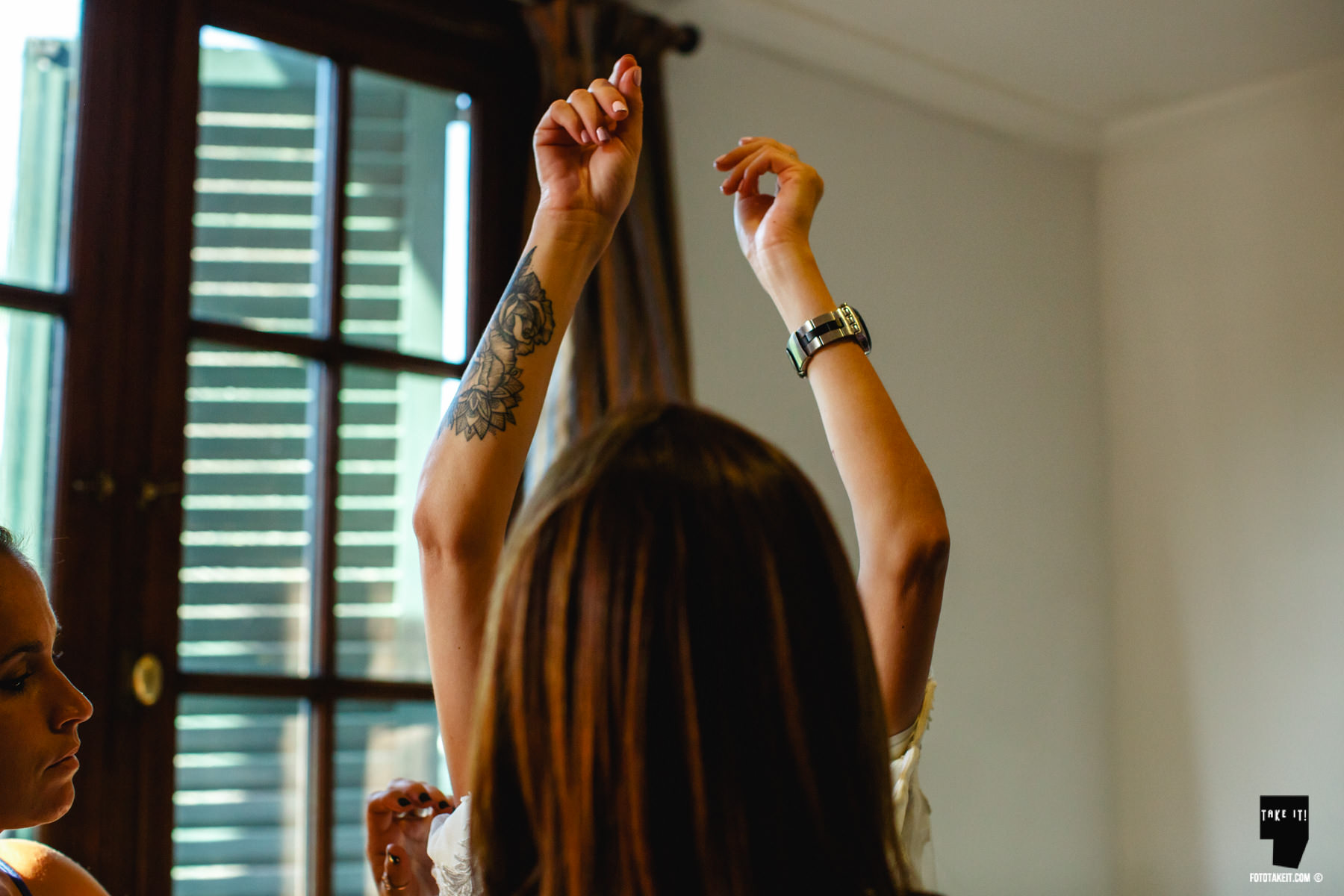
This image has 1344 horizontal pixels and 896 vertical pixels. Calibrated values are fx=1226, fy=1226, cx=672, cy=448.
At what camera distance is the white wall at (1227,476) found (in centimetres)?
310

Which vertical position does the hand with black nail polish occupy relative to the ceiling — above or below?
below

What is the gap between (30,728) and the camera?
105 centimetres

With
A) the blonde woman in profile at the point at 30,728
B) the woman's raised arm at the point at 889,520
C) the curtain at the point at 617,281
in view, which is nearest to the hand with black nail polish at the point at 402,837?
the blonde woman in profile at the point at 30,728

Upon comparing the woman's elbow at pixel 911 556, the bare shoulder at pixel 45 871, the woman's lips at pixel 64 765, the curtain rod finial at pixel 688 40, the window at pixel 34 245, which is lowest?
the bare shoulder at pixel 45 871

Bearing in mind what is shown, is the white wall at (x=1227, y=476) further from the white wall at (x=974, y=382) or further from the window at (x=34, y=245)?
the window at (x=34, y=245)

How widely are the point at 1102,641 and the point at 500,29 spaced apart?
2349mm

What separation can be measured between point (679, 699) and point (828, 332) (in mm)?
530

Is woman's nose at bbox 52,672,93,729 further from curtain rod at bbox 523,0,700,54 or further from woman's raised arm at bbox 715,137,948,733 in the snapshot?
curtain rod at bbox 523,0,700,54

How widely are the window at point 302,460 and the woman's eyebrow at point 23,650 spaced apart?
89 centimetres

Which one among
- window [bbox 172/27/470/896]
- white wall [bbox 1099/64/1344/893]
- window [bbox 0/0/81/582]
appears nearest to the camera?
window [bbox 0/0/81/582]

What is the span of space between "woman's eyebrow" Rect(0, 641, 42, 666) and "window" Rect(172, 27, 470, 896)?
894 mm

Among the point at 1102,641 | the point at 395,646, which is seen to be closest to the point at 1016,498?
the point at 1102,641

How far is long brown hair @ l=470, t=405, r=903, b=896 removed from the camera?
579mm

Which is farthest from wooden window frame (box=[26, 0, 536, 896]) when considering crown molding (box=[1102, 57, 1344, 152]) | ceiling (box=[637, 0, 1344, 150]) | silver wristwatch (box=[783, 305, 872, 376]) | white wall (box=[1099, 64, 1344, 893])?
crown molding (box=[1102, 57, 1344, 152])
